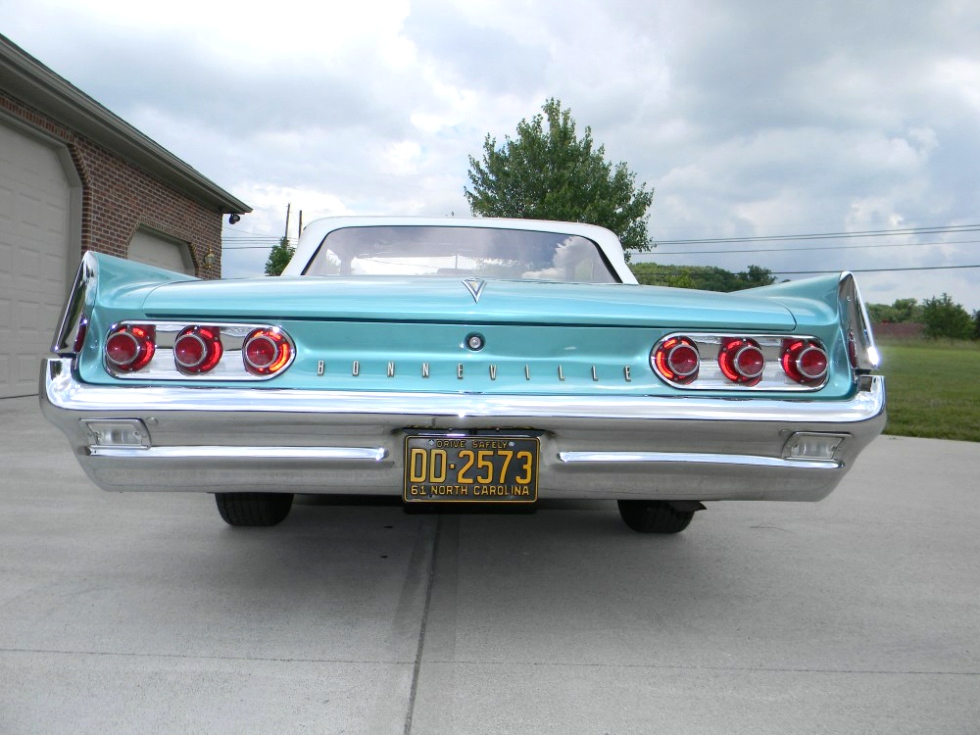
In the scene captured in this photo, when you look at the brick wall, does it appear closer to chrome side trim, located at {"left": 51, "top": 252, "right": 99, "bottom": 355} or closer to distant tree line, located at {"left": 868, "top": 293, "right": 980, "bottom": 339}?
chrome side trim, located at {"left": 51, "top": 252, "right": 99, "bottom": 355}

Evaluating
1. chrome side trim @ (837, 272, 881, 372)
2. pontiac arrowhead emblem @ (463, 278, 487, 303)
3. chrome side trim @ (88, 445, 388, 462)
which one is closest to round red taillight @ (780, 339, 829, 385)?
chrome side trim @ (837, 272, 881, 372)

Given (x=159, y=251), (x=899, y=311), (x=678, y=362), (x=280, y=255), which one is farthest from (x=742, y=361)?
(x=899, y=311)

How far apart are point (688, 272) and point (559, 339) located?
83570mm

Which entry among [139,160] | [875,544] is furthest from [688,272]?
[875,544]

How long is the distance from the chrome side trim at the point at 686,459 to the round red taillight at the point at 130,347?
116 cm

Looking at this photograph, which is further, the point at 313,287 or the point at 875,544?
Result: the point at 875,544

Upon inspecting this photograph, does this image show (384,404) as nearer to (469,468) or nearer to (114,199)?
(469,468)

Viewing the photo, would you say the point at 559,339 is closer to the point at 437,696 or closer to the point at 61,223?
the point at 437,696

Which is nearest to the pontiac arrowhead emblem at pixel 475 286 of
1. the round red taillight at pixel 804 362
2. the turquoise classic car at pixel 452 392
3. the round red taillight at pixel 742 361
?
the turquoise classic car at pixel 452 392

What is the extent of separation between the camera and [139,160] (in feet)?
34.9

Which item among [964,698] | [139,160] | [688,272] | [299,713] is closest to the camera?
[299,713]

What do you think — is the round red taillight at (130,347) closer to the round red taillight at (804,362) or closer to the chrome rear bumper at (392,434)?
the chrome rear bumper at (392,434)

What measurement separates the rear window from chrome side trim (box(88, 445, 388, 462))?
155 centimetres

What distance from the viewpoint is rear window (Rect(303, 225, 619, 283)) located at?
3602 mm
